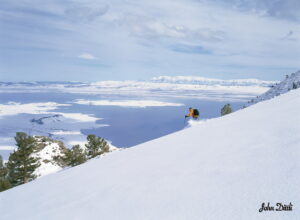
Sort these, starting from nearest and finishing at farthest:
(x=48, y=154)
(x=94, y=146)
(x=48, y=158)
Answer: (x=94, y=146) → (x=48, y=158) → (x=48, y=154)

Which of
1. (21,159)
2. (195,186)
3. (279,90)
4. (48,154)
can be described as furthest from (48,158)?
(279,90)

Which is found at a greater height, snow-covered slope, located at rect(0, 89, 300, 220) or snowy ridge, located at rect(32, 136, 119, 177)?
snow-covered slope, located at rect(0, 89, 300, 220)

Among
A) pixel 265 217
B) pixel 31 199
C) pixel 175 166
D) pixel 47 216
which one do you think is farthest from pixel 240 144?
pixel 31 199

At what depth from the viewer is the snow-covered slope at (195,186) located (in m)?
3.36

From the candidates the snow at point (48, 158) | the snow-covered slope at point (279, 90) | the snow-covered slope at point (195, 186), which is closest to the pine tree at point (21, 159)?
the snow at point (48, 158)

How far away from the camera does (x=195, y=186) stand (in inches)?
169

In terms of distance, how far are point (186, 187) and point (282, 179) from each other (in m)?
1.61

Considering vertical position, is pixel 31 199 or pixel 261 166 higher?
pixel 261 166

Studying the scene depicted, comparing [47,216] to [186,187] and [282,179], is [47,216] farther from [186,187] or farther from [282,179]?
[282,179]

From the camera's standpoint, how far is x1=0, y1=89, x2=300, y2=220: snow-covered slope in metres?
3.36

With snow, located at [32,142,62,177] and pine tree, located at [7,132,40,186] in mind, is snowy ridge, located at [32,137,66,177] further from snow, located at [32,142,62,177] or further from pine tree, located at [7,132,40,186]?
pine tree, located at [7,132,40,186]

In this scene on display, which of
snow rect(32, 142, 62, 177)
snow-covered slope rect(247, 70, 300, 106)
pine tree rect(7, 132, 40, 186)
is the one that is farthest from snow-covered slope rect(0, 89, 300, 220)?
snow-covered slope rect(247, 70, 300, 106)

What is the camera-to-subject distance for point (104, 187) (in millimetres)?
5711

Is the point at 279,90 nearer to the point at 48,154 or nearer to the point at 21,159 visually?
the point at 48,154
